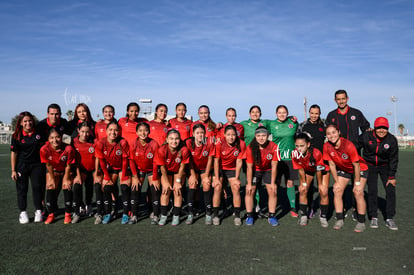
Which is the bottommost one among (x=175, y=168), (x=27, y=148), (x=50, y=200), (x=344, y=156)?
(x=50, y=200)

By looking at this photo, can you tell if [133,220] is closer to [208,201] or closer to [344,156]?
[208,201]

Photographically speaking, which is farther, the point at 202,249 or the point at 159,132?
the point at 159,132

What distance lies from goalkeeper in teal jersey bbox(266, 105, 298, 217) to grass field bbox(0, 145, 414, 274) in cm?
70

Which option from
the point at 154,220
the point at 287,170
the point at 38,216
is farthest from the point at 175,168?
the point at 38,216

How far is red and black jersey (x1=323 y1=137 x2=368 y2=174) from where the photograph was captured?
183 inches

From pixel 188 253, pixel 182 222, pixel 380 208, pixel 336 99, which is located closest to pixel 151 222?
pixel 182 222

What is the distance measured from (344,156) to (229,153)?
6.18ft

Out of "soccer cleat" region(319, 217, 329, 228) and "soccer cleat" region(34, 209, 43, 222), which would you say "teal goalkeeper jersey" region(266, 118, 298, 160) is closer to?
"soccer cleat" region(319, 217, 329, 228)

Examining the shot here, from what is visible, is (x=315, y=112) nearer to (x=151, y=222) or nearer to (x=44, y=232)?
(x=151, y=222)

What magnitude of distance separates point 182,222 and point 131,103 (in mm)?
2582

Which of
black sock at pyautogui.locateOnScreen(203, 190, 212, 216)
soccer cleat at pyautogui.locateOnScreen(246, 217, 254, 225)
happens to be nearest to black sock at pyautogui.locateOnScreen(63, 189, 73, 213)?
black sock at pyautogui.locateOnScreen(203, 190, 212, 216)

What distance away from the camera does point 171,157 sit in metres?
5.01

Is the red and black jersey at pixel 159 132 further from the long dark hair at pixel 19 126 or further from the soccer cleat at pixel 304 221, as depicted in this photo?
the soccer cleat at pixel 304 221

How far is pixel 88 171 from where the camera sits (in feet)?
18.2
